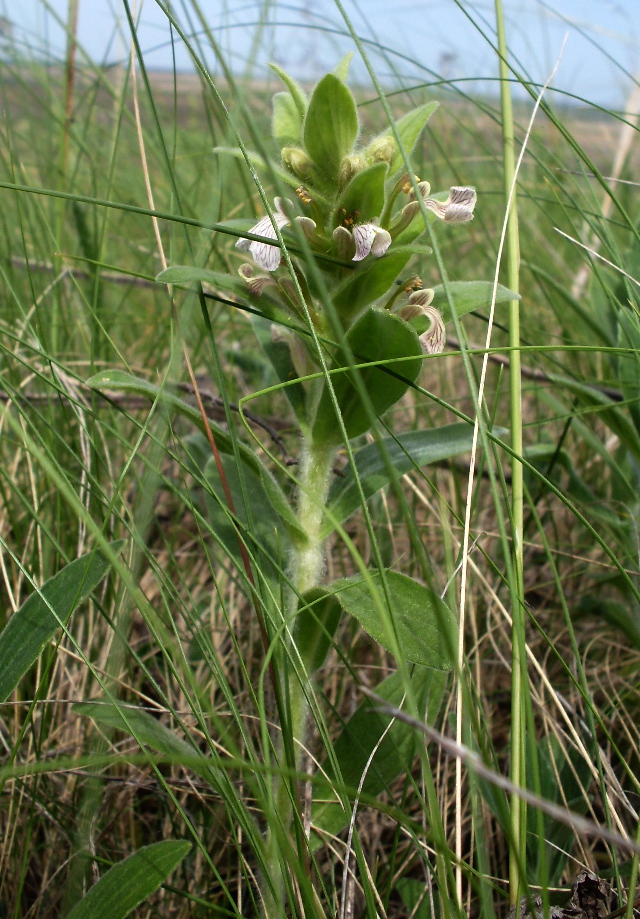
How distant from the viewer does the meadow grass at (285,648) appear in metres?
1.12

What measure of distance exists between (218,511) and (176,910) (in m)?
0.84

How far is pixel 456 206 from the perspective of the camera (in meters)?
1.45

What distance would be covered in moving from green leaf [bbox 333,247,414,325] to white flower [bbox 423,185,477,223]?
4.7 inches

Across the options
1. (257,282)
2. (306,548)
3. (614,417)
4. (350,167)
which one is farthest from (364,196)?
(614,417)

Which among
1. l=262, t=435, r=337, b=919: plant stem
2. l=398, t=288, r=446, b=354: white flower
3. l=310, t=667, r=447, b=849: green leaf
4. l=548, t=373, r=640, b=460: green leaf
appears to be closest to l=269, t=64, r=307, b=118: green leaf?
l=398, t=288, r=446, b=354: white flower

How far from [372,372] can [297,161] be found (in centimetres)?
48

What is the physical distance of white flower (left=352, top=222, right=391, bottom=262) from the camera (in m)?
1.32

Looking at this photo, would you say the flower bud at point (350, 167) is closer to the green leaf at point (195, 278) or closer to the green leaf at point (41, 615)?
the green leaf at point (195, 278)

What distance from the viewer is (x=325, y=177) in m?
1.49

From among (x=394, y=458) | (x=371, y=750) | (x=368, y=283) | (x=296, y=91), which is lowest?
(x=371, y=750)

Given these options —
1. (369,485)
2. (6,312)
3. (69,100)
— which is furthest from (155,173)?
(369,485)

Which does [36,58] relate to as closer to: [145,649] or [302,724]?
[145,649]

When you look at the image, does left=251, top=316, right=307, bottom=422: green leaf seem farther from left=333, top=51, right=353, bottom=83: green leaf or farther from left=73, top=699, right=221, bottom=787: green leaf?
left=73, top=699, right=221, bottom=787: green leaf

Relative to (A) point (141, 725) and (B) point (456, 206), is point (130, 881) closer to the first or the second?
(A) point (141, 725)
